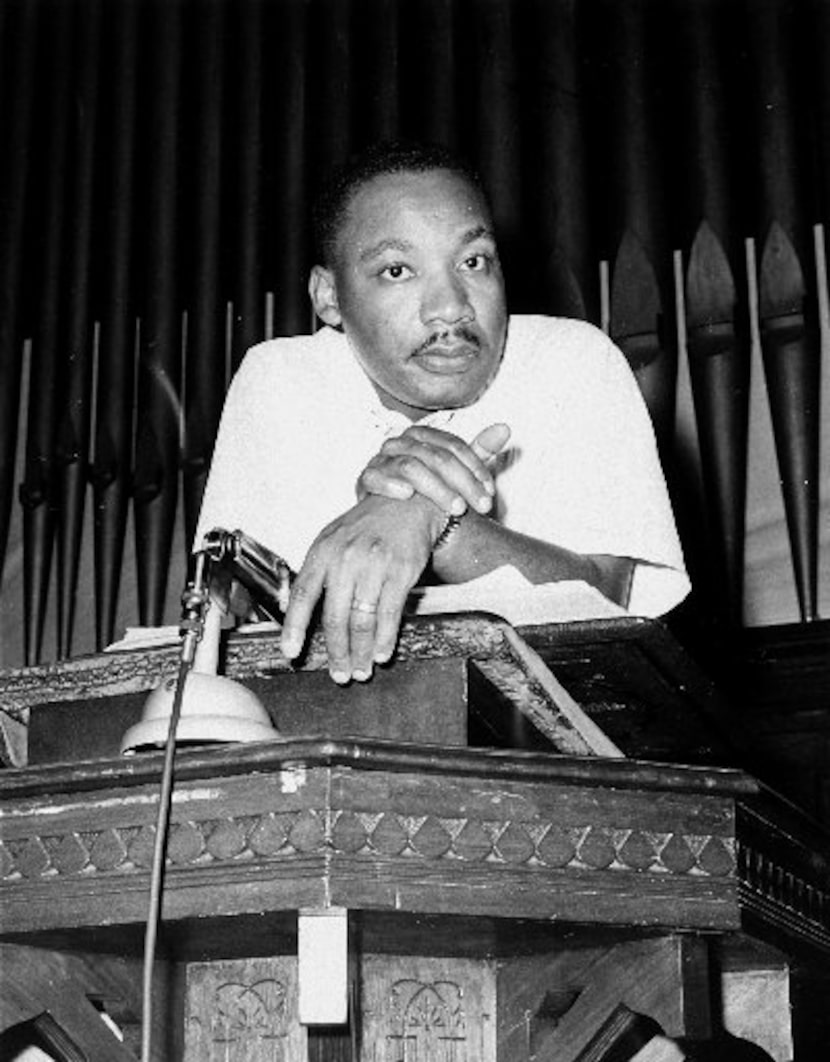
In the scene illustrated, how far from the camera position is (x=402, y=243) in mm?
1891

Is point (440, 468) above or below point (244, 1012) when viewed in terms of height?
above

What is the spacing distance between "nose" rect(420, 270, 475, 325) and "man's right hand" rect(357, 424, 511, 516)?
1.74ft

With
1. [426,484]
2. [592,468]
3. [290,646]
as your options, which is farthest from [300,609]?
[592,468]

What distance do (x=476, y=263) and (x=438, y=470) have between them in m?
0.66

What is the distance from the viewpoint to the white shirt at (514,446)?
1706 mm

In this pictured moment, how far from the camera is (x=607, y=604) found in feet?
4.20

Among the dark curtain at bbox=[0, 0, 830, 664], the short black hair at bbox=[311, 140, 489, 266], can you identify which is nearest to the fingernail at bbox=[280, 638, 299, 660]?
the short black hair at bbox=[311, 140, 489, 266]

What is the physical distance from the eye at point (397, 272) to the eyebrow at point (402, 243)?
2 cm

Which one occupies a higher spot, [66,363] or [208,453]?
[66,363]

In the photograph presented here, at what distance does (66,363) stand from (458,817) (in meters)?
2.74

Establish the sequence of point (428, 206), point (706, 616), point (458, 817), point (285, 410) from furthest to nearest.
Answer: point (706, 616), point (285, 410), point (428, 206), point (458, 817)

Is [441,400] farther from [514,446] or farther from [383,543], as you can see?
[383,543]

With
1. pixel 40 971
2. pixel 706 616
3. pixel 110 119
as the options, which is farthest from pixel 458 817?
pixel 110 119

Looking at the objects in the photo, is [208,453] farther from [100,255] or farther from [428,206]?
[428,206]
